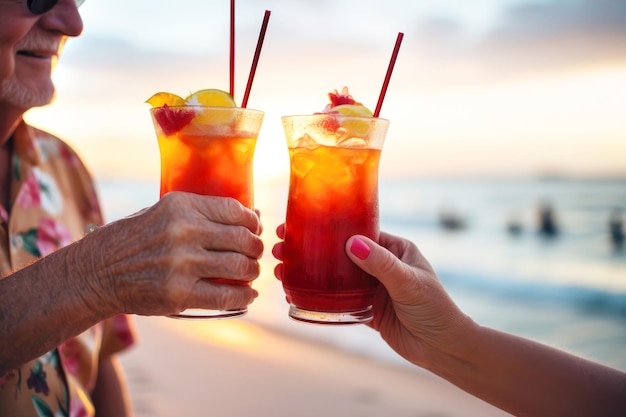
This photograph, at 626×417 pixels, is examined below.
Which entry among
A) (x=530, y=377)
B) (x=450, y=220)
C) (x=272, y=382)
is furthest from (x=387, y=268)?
(x=450, y=220)

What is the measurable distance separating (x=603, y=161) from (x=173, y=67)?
13933mm

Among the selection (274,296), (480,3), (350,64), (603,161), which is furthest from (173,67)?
(603,161)

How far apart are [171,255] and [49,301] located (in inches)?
12.9

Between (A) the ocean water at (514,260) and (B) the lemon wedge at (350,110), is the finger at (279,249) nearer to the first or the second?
(B) the lemon wedge at (350,110)

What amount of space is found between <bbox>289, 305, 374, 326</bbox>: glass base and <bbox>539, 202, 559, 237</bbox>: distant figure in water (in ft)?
53.9

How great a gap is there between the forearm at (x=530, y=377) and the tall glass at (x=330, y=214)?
31 cm

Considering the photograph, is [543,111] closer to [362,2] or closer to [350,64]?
[350,64]

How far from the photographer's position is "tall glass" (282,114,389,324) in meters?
1.85

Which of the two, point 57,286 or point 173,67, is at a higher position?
point 173,67

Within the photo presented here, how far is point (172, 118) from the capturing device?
181cm

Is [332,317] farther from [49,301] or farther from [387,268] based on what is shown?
[49,301]

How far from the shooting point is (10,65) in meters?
1.98

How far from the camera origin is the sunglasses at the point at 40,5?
193 centimetres

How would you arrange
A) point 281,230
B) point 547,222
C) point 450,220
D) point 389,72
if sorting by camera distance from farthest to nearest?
point 450,220 → point 547,222 → point 281,230 → point 389,72
